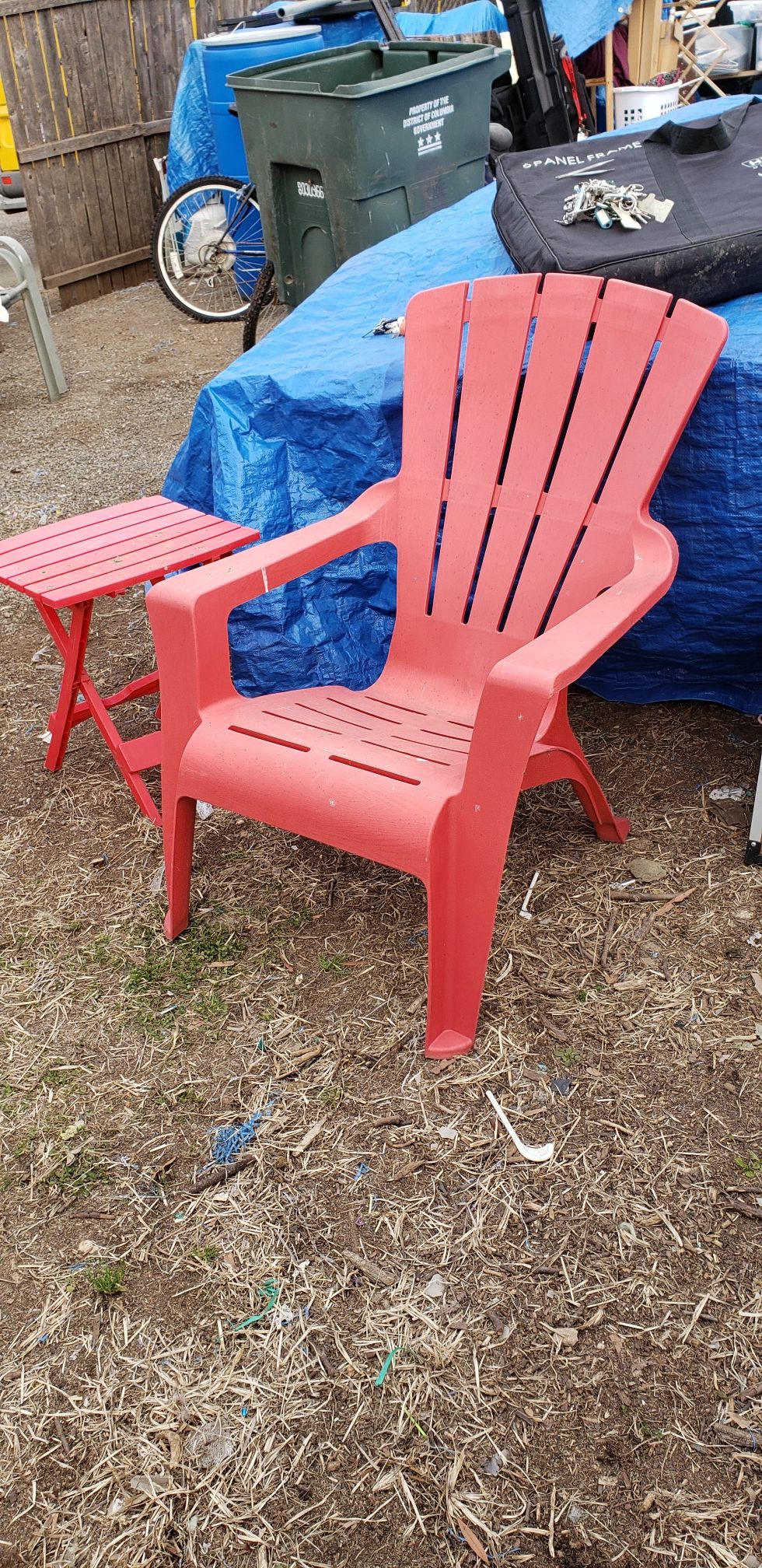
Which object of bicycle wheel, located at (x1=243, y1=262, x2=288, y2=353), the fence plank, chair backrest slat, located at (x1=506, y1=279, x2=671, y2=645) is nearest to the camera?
chair backrest slat, located at (x1=506, y1=279, x2=671, y2=645)

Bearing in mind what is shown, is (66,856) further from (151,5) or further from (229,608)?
(151,5)

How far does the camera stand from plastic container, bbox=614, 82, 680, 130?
6461mm

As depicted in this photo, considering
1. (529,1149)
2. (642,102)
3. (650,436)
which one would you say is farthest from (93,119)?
(529,1149)

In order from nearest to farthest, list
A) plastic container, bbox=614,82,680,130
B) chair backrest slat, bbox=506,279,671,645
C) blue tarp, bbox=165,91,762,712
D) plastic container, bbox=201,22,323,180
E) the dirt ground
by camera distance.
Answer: the dirt ground < chair backrest slat, bbox=506,279,671,645 < blue tarp, bbox=165,91,762,712 < plastic container, bbox=201,22,323,180 < plastic container, bbox=614,82,680,130

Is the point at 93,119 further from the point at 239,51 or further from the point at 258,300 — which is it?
the point at 258,300

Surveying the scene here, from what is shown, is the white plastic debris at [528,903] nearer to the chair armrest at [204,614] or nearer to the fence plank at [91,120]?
the chair armrest at [204,614]

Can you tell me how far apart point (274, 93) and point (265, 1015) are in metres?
3.68

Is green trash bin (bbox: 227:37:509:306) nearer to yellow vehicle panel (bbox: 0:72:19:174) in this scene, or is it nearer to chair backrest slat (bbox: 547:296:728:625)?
chair backrest slat (bbox: 547:296:728:625)

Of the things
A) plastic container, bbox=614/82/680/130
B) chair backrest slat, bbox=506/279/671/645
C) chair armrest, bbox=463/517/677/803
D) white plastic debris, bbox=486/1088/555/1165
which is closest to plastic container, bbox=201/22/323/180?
plastic container, bbox=614/82/680/130

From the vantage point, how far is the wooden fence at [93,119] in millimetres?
6113

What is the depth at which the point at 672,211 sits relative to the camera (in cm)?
254

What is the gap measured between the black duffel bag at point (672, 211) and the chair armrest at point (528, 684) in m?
0.96

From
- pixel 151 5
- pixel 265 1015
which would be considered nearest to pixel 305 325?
pixel 265 1015

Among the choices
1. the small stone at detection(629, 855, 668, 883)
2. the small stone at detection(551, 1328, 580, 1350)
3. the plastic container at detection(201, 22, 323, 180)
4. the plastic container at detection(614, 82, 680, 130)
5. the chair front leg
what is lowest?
the small stone at detection(551, 1328, 580, 1350)
